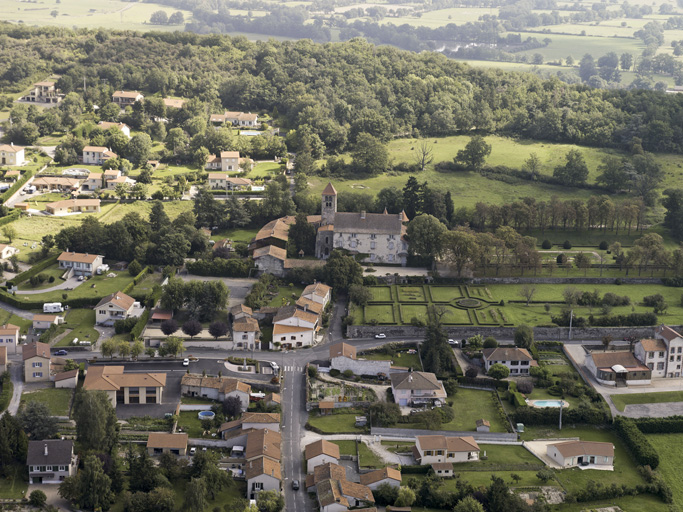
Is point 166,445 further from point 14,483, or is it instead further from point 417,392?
point 417,392

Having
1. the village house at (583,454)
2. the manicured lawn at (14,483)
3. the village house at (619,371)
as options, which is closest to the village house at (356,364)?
the village house at (583,454)

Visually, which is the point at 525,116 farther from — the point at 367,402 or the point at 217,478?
the point at 217,478

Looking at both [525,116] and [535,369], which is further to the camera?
[525,116]

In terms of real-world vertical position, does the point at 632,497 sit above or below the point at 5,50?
below

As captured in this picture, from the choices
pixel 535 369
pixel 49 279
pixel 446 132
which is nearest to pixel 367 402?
pixel 535 369

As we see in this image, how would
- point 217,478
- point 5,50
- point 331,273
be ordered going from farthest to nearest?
point 5,50 → point 331,273 → point 217,478

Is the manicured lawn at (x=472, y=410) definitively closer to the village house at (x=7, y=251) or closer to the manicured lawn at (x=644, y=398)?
the manicured lawn at (x=644, y=398)

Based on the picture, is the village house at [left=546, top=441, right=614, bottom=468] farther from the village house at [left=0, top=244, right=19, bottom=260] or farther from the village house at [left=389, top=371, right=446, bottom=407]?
the village house at [left=0, top=244, right=19, bottom=260]
